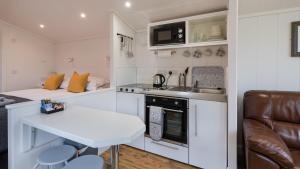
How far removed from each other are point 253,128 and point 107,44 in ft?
10.4

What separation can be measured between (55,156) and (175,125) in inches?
56.2

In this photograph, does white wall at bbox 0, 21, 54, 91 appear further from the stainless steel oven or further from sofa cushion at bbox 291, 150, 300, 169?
sofa cushion at bbox 291, 150, 300, 169

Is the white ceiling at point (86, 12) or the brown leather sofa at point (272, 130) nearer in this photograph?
the brown leather sofa at point (272, 130)

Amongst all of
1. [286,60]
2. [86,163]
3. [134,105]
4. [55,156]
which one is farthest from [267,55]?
[55,156]

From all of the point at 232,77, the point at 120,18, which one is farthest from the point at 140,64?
the point at 232,77

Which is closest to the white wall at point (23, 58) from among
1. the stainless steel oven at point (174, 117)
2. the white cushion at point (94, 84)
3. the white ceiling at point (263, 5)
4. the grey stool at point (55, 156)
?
the white cushion at point (94, 84)

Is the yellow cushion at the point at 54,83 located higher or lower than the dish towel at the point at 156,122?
higher

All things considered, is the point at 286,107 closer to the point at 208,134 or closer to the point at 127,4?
the point at 208,134

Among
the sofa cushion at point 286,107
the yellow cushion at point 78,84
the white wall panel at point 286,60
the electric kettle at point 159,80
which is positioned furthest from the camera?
the yellow cushion at point 78,84

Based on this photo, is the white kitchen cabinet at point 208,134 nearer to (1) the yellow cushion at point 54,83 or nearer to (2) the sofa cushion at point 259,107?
(2) the sofa cushion at point 259,107

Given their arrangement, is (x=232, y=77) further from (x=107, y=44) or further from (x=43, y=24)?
(x=43, y=24)

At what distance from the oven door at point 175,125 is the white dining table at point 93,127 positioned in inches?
41.3

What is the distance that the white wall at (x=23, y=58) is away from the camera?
3885mm

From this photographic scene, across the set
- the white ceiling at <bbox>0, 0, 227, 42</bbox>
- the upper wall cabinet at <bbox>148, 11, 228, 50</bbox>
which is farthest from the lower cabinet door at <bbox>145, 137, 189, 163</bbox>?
the white ceiling at <bbox>0, 0, 227, 42</bbox>
